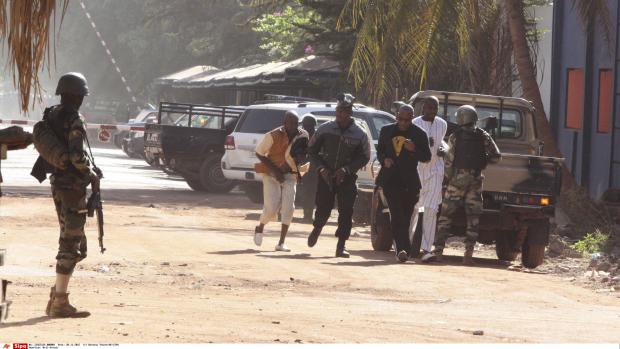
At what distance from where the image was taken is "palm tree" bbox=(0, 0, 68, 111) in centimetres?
775

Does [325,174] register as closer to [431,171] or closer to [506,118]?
[431,171]

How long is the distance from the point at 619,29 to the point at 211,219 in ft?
27.6

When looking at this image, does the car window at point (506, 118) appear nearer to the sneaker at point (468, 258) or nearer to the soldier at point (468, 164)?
the soldier at point (468, 164)

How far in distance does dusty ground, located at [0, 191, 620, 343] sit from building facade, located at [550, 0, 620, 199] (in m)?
8.16

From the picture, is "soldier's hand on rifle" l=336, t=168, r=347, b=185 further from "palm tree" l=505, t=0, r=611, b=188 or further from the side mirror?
"palm tree" l=505, t=0, r=611, b=188

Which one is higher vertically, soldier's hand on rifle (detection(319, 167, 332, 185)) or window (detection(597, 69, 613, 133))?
window (detection(597, 69, 613, 133))

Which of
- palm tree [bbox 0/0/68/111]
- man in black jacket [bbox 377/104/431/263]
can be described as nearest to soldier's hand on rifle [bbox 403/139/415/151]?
man in black jacket [bbox 377/104/431/263]

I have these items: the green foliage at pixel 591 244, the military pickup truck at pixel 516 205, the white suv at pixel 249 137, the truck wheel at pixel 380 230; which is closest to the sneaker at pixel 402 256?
the military pickup truck at pixel 516 205

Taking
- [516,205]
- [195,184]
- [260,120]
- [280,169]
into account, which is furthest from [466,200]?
[195,184]

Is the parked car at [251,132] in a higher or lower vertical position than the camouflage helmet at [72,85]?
lower

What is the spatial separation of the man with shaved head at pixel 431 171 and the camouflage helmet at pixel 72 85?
6344 millimetres

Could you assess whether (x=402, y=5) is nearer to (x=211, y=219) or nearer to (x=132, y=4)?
(x=211, y=219)

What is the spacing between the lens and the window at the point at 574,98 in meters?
27.6

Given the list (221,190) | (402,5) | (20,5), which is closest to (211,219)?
(402,5)
